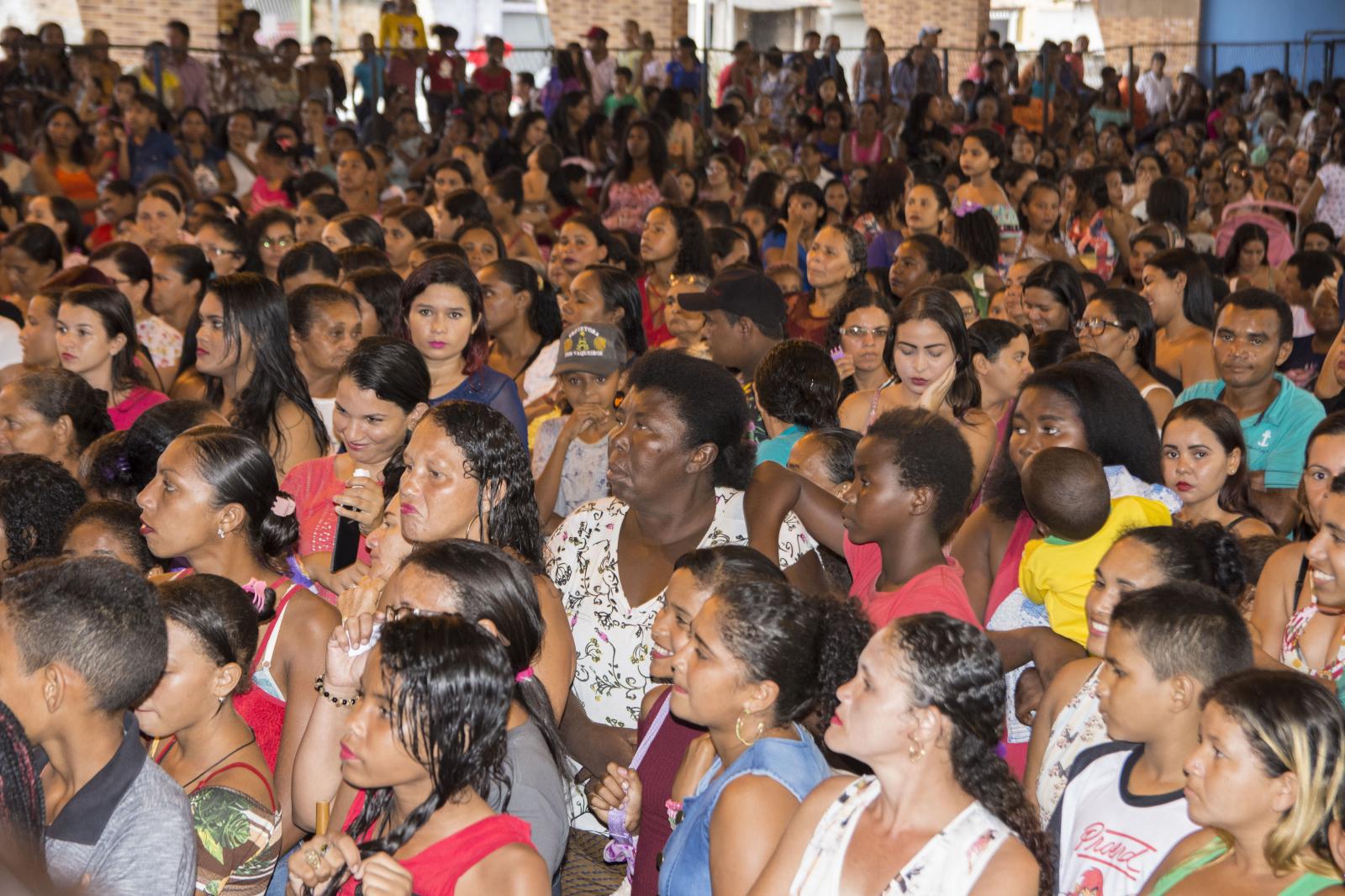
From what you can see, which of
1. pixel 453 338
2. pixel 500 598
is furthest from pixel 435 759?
pixel 453 338

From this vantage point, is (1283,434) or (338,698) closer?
(338,698)

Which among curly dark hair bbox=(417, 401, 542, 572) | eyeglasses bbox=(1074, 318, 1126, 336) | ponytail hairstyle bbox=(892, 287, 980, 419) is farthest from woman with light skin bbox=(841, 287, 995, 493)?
curly dark hair bbox=(417, 401, 542, 572)

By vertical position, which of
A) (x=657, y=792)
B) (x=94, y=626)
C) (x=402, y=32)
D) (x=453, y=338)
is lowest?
(x=657, y=792)

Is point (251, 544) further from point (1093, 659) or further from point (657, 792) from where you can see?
point (1093, 659)

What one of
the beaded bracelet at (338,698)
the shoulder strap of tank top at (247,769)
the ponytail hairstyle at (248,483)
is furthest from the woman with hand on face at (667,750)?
the ponytail hairstyle at (248,483)

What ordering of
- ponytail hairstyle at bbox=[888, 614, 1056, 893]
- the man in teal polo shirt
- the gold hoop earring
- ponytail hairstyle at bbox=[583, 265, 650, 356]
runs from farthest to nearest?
ponytail hairstyle at bbox=[583, 265, 650, 356]
the man in teal polo shirt
the gold hoop earring
ponytail hairstyle at bbox=[888, 614, 1056, 893]

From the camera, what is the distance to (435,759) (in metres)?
2.51

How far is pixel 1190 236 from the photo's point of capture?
407 inches

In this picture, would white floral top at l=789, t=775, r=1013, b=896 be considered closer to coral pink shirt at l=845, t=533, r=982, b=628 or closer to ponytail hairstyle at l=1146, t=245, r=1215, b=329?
coral pink shirt at l=845, t=533, r=982, b=628

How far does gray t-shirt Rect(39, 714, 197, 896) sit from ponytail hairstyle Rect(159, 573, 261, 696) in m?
0.36

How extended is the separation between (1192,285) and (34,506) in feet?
15.3

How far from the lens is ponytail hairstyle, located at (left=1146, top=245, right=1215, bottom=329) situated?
250 inches

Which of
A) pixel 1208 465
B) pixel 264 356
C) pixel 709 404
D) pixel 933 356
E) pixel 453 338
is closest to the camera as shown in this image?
pixel 709 404

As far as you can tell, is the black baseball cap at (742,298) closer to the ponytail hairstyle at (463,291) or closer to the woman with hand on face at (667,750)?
the ponytail hairstyle at (463,291)
